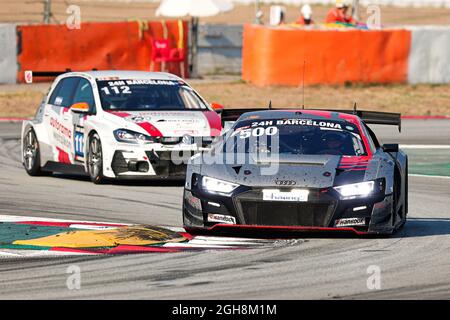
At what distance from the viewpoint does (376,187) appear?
11.8 m

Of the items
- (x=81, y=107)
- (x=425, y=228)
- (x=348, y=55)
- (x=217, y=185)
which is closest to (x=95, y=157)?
(x=81, y=107)

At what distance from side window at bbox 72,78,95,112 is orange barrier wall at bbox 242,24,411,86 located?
13190 mm

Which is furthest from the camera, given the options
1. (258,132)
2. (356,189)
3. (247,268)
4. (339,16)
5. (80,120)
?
(339,16)

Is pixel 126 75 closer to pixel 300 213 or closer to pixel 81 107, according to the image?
pixel 81 107

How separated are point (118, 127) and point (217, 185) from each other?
4847mm

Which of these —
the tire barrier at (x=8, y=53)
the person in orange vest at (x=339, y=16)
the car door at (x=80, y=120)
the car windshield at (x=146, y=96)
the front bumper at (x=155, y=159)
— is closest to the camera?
the front bumper at (x=155, y=159)

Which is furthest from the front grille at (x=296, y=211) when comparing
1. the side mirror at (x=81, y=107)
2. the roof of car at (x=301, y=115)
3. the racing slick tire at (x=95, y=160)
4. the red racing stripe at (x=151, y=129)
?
the side mirror at (x=81, y=107)

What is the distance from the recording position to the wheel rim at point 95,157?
650 inches

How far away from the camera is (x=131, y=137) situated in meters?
16.3

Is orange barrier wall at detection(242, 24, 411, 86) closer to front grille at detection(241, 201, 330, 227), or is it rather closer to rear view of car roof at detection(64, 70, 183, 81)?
rear view of car roof at detection(64, 70, 183, 81)

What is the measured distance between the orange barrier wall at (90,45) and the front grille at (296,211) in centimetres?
2057

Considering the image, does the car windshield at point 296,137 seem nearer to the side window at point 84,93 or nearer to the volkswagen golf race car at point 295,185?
the volkswagen golf race car at point 295,185

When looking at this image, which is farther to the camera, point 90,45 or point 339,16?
point 90,45
